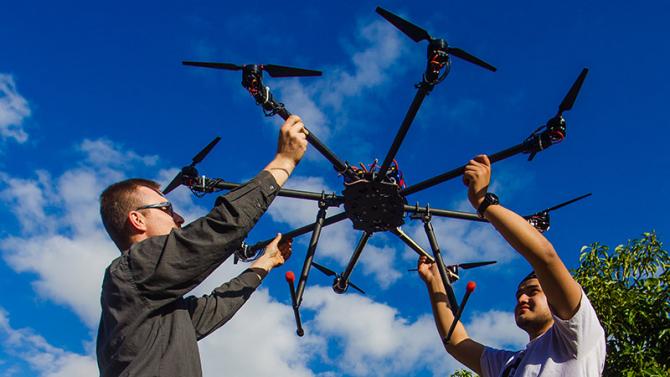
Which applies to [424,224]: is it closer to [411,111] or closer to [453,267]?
[453,267]

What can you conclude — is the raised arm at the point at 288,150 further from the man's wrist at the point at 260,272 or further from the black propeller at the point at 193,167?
the black propeller at the point at 193,167

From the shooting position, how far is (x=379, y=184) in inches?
239

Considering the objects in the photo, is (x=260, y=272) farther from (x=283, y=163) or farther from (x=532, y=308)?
(x=532, y=308)

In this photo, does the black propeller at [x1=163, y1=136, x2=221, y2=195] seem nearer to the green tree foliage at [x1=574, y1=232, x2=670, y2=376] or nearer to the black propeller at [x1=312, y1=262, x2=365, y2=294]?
the black propeller at [x1=312, y1=262, x2=365, y2=294]

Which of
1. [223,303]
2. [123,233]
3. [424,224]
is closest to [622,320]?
[424,224]

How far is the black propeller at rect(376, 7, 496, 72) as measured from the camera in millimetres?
5203

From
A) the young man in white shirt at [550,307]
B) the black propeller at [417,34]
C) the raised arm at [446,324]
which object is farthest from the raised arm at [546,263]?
the black propeller at [417,34]

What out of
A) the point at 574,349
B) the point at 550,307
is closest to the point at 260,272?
the point at 550,307

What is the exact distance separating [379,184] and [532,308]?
1977 mm

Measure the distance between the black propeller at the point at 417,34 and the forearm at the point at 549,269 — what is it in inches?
77.4

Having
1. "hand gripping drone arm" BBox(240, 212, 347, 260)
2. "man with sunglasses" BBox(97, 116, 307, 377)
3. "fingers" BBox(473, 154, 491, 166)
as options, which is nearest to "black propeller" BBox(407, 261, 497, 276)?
"hand gripping drone arm" BBox(240, 212, 347, 260)

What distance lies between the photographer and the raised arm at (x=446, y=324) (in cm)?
548

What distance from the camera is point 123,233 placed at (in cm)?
372

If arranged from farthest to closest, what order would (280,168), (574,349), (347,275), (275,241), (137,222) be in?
(347,275) → (275,241) → (574,349) → (137,222) → (280,168)
